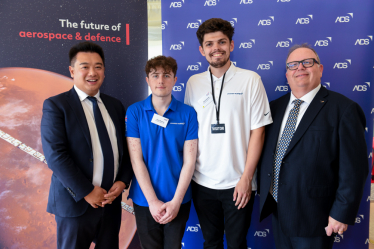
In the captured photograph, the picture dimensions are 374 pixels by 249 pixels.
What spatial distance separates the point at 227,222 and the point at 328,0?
2.75 meters

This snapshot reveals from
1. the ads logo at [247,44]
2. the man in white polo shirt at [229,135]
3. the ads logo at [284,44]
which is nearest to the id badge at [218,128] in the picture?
the man in white polo shirt at [229,135]

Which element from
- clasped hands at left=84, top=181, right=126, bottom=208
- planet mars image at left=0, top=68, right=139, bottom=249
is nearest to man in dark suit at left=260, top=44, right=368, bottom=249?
clasped hands at left=84, top=181, right=126, bottom=208

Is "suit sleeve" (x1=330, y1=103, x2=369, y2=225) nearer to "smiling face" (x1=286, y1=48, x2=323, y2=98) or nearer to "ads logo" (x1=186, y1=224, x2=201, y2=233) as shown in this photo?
"smiling face" (x1=286, y1=48, x2=323, y2=98)

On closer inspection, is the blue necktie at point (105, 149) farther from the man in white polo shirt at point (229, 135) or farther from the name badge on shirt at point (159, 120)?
the man in white polo shirt at point (229, 135)

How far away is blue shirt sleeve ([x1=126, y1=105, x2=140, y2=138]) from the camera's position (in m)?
1.77

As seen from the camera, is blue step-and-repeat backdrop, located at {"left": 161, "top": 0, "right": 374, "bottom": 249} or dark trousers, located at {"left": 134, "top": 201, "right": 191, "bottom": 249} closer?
dark trousers, located at {"left": 134, "top": 201, "right": 191, "bottom": 249}

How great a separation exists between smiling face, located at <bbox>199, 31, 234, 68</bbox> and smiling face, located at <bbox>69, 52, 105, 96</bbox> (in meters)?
1.00

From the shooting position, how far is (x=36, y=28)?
244 centimetres

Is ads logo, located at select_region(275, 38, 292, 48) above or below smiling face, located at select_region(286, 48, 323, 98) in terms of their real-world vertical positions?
above

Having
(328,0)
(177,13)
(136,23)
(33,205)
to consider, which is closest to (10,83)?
(33,205)

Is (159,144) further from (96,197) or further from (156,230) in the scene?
(156,230)

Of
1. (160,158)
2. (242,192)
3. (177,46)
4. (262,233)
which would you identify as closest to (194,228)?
(262,233)

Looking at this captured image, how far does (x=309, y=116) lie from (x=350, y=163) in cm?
43

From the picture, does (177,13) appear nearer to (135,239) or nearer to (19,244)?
(135,239)
